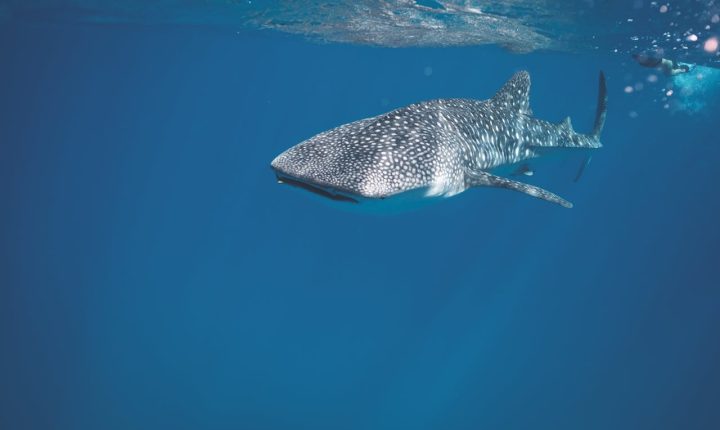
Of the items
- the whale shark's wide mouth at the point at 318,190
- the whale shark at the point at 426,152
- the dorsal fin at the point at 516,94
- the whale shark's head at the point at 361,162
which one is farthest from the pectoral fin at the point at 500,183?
the dorsal fin at the point at 516,94

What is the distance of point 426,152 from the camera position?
183 inches

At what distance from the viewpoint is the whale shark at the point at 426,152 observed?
3.72 metres

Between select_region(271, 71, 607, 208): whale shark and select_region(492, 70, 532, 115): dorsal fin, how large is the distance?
17 millimetres

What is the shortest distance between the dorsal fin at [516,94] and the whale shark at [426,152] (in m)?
0.02

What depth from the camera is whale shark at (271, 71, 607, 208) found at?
147 inches

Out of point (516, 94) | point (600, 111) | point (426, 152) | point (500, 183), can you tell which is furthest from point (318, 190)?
point (600, 111)

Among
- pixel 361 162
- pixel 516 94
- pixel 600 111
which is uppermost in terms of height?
pixel 516 94

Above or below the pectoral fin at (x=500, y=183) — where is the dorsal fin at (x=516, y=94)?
above

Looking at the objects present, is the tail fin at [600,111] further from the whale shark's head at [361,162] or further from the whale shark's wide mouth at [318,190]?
the whale shark's wide mouth at [318,190]

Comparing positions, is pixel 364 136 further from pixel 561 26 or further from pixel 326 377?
pixel 326 377

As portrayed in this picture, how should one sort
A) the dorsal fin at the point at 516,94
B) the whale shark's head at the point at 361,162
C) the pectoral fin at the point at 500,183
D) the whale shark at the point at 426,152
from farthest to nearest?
the dorsal fin at the point at 516,94 < the pectoral fin at the point at 500,183 < the whale shark at the point at 426,152 < the whale shark's head at the point at 361,162

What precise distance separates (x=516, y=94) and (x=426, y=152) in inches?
155

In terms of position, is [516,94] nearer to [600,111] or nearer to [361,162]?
[600,111]

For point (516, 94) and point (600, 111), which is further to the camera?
point (600, 111)
